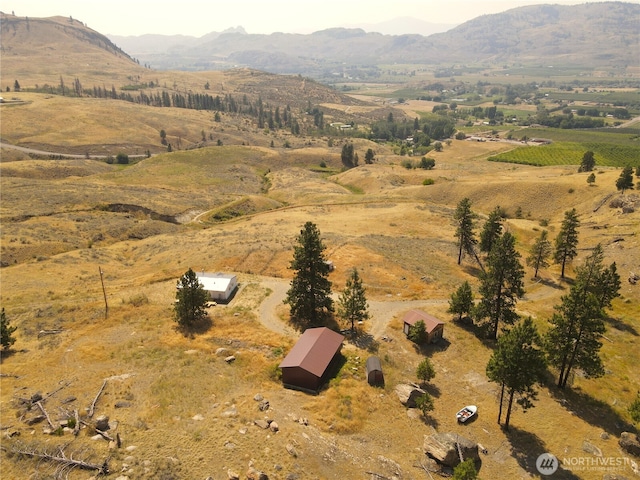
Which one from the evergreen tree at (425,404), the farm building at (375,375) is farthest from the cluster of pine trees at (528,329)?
the farm building at (375,375)

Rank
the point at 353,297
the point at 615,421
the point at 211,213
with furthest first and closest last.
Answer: the point at 211,213, the point at 353,297, the point at 615,421

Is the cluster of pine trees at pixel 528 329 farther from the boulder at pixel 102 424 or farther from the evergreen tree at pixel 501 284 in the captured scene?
the boulder at pixel 102 424

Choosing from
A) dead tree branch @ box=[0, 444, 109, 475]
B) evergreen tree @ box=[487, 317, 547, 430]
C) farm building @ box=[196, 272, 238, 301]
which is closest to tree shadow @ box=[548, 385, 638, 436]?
evergreen tree @ box=[487, 317, 547, 430]

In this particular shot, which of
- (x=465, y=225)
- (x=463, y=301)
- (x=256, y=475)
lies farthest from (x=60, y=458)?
(x=465, y=225)

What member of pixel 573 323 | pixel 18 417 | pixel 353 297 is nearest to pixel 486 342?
pixel 573 323

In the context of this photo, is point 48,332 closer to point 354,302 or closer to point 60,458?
point 60,458

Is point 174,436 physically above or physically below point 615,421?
above

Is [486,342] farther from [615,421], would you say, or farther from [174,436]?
[174,436]
